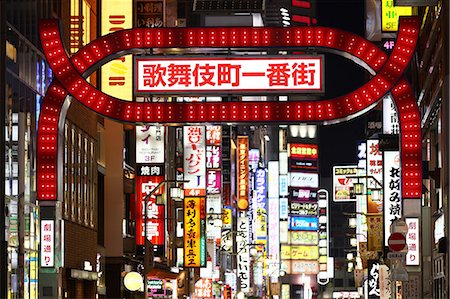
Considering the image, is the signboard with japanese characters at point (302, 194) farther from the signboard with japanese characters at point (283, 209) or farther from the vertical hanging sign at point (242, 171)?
the vertical hanging sign at point (242, 171)

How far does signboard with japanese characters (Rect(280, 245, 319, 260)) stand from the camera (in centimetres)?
15738

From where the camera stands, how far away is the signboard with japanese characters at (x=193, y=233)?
6066 centimetres

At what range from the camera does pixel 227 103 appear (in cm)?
2400

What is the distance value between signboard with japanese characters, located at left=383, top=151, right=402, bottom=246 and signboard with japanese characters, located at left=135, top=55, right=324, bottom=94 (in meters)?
28.5

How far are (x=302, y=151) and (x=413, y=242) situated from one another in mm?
148534

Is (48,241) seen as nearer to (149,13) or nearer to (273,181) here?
(149,13)

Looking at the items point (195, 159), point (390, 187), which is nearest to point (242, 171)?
point (195, 159)

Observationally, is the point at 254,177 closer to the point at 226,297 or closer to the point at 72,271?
the point at 226,297

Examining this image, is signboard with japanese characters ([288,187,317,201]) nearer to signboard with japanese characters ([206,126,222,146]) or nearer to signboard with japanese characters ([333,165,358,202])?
signboard with japanese characters ([333,165,358,202])

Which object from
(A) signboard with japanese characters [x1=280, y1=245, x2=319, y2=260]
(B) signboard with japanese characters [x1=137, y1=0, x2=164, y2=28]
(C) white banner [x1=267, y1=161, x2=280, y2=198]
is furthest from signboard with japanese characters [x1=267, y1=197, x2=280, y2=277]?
(B) signboard with japanese characters [x1=137, y1=0, x2=164, y2=28]

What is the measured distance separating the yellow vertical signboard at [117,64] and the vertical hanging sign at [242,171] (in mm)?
67430

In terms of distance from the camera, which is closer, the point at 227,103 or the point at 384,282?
the point at 227,103

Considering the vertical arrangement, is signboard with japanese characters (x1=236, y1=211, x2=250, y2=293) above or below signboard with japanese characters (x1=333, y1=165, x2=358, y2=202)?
below

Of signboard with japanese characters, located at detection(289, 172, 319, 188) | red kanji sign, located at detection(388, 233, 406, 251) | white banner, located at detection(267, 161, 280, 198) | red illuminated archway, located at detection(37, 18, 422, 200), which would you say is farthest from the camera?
signboard with japanese characters, located at detection(289, 172, 319, 188)
